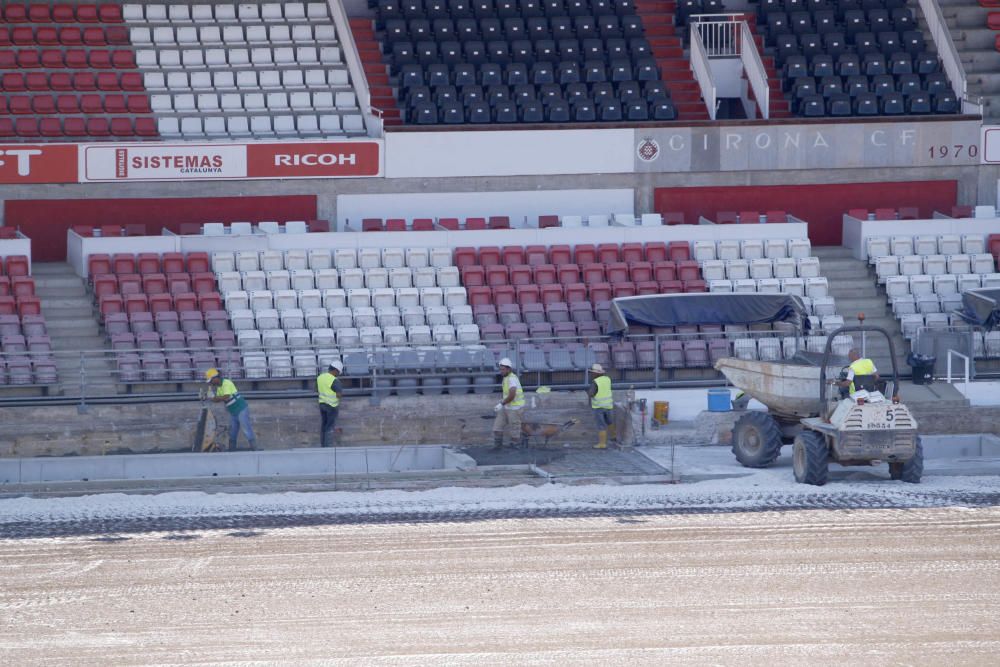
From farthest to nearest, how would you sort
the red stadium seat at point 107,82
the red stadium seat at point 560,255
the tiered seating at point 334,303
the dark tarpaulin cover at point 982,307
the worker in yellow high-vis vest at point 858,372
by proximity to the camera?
the red stadium seat at point 107,82
the red stadium seat at point 560,255
the dark tarpaulin cover at point 982,307
the tiered seating at point 334,303
the worker in yellow high-vis vest at point 858,372

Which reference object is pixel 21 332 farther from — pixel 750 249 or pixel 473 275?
pixel 750 249

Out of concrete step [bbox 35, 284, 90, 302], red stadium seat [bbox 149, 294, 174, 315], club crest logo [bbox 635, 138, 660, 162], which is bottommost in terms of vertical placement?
red stadium seat [bbox 149, 294, 174, 315]

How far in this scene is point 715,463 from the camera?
26.0 meters

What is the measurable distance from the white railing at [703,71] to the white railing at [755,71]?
814mm

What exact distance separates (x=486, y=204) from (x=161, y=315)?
791 cm

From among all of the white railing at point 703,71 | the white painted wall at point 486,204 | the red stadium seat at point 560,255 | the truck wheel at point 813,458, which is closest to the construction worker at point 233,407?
the red stadium seat at point 560,255

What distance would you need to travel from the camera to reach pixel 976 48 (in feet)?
129

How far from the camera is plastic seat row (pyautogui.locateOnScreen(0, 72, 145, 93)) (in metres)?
35.3

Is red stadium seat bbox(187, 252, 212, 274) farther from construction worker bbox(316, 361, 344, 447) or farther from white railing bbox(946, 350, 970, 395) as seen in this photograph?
white railing bbox(946, 350, 970, 395)

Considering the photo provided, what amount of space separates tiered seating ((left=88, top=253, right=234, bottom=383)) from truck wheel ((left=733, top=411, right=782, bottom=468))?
28.5 feet

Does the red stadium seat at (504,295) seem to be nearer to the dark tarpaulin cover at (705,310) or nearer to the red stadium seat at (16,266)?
the dark tarpaulin cover at (705,310)

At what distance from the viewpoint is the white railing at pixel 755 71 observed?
36281mm

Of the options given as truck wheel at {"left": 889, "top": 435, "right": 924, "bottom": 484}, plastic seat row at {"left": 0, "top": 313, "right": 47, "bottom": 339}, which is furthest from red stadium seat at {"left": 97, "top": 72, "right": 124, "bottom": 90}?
truck wheel at {"left": 889, "top": 435, "right": 924, "bottom": 484}

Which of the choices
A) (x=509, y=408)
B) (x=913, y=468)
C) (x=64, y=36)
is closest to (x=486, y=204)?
(x=509, y=408)
